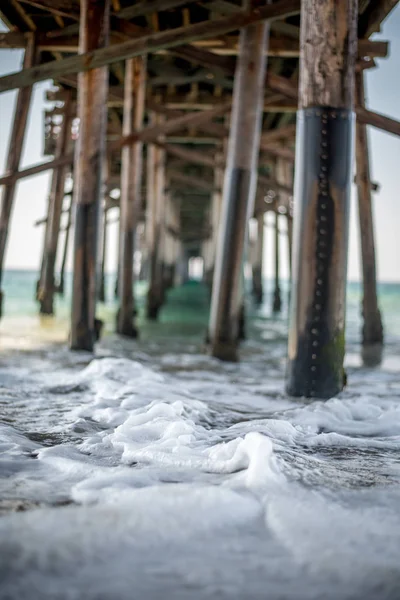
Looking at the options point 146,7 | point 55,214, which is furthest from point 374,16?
point 55,214

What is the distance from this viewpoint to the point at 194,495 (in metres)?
1.81

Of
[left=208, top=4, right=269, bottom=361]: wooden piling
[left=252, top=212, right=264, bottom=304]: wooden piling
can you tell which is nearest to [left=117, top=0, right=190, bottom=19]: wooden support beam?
[left=208, top=4, right=269, bottom=361]: wooden piling

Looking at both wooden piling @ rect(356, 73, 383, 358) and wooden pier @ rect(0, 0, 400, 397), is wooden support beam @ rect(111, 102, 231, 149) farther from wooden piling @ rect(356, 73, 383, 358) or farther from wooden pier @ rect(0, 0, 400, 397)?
wooden piling @ rect(356, 73, 383, 358)

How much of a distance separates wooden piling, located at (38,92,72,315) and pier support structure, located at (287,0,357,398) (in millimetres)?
5894

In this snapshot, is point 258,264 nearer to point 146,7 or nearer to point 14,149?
point 14,149

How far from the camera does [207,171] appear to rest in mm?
15484

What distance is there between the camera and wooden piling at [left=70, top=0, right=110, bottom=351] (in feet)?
17.5

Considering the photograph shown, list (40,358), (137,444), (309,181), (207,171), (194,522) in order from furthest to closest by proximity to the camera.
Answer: (207,171) → (40,358) → (309,181) → (137,444) → (194,522)

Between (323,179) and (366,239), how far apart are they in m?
3.80

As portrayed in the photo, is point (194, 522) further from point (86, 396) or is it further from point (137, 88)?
point (137, 88)

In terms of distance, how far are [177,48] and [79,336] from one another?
9.36 feet

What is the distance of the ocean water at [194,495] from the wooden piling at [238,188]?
1478 millimetres

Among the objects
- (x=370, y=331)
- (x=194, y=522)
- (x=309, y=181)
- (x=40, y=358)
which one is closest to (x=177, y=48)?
(x=309, y=181)

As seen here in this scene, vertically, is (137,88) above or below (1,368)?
above
